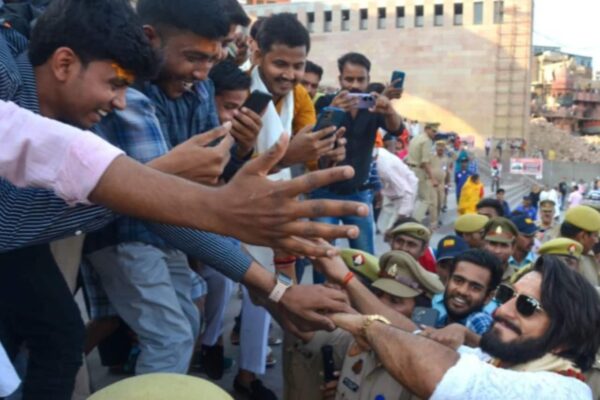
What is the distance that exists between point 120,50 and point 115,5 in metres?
0.23

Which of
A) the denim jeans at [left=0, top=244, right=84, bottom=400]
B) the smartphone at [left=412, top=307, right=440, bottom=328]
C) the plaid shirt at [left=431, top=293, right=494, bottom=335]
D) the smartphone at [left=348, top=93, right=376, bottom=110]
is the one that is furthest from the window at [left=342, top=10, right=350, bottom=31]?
the denim jeans at [left=0, top=244, right=84, bottom=400]

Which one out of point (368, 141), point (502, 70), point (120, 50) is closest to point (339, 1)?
point (502, 70)

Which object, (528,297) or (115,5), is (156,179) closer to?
(115,5)

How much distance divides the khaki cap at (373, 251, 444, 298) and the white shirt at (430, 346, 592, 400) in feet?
4.52

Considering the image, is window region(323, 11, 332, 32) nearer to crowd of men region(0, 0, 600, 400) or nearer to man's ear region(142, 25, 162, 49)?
crowd of men region(0, 0, 600, 400)

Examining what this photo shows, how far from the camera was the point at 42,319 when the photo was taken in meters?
2.27

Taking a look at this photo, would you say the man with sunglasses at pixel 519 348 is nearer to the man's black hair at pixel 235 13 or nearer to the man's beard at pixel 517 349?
the man's beard at pixel 517 349

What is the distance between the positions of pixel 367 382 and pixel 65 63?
180 cm

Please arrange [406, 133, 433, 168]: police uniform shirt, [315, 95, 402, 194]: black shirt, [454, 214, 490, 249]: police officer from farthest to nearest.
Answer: [406, 133, 433, 168]: police uniform shirt, [454, 214, 490, 249]: police officer, [315, 95, 402, 194]: black shirt

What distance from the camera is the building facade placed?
42.6 metres

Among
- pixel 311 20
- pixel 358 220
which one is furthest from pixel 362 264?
pixel 311 20

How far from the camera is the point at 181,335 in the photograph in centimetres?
285

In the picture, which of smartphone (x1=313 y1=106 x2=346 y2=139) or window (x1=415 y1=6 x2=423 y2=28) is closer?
smartphone (x1=313 y1=106 x2=346 y2=139)

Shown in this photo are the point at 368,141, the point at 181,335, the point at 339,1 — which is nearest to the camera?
the point at 181,335
